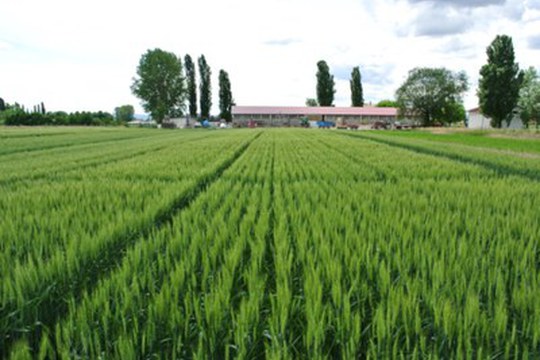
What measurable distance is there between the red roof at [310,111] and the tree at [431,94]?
9014 mm

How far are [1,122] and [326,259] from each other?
246ft

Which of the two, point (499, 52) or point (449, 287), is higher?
point (499, 52)

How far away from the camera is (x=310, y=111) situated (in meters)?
80.8

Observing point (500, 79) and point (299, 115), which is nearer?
point (500, 79)

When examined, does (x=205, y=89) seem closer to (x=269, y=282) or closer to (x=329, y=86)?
(x=329, y=86)

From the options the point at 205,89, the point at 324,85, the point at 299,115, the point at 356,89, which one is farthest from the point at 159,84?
the point at 356,89

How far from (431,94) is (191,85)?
45.4 meters

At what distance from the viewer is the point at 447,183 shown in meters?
6.28

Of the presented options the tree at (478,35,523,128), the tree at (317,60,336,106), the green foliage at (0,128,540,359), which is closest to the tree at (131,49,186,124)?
the tree at (317,60,336,106)

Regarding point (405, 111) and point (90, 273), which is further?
point (405, 111)

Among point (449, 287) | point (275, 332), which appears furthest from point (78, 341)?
point (449, 287)

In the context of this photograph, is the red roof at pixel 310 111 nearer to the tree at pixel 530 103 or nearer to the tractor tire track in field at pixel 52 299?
the tree at pixel 530 103

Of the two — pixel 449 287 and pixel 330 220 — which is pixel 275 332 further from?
pixel 330 220

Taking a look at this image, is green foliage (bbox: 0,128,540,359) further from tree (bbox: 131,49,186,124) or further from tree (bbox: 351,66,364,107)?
tree (bbox: 351,66,364,107)
